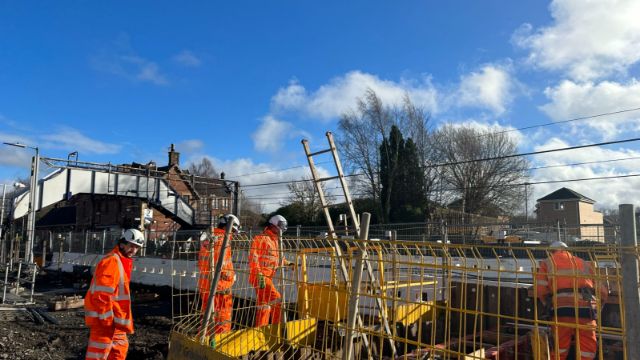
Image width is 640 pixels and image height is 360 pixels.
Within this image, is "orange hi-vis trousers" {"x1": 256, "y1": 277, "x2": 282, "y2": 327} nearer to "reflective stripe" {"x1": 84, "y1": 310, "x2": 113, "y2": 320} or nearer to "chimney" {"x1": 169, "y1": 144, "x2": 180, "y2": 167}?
"reflective stripe" {"x1": 84, "y1": 310, "x2": 113, "y2": 320}

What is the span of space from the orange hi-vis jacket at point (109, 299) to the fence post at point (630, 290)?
4237mm

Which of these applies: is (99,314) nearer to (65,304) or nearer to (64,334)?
(64,334)

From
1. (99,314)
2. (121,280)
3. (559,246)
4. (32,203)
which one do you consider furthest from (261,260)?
(32,203)

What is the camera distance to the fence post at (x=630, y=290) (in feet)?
8.20

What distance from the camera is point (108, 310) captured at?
15.5 feet

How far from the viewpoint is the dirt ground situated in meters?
7.70

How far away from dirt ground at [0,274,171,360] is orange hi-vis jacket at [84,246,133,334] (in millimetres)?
2895

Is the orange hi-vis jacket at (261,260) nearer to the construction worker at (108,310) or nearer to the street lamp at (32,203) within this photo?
the construction worker at (108,310)

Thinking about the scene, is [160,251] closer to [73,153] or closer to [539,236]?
[73,153]

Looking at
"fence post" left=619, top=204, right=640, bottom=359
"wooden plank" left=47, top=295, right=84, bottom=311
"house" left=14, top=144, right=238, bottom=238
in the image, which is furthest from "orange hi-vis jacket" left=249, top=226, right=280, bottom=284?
"house" left=14, top=144, right=238, bottom=238

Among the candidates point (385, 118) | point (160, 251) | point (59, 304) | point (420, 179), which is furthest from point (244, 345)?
point (385, 118)

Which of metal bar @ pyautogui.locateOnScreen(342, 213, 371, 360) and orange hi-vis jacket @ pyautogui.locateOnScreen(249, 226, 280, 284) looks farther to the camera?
orange hi-vis jacket @ pyautogui.locateOnScreen(249, 226, 280, 284)

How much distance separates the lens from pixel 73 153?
904 inches

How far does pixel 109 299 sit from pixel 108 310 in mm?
104
